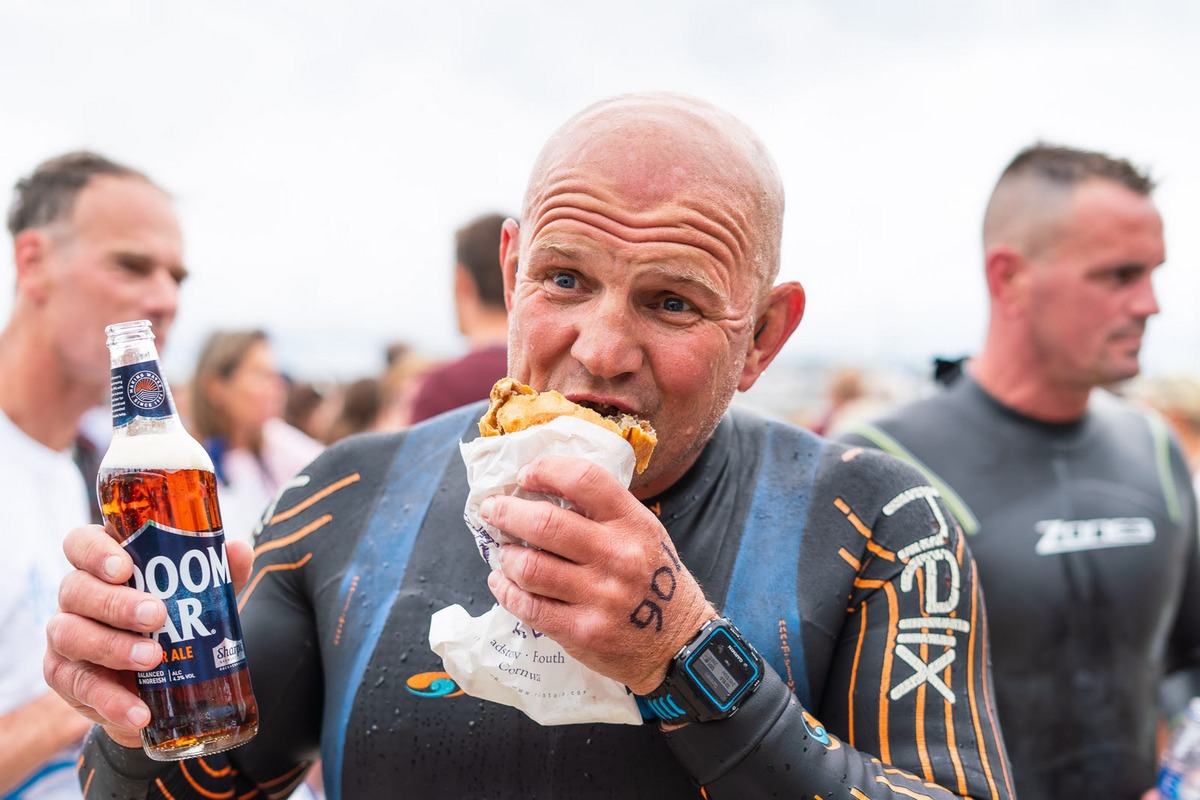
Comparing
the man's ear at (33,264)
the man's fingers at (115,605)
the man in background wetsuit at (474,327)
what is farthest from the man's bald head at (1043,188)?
the man's ear at (33,264)

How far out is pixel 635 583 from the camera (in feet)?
4.98

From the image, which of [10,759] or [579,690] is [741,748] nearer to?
[579,690]

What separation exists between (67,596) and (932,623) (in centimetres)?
148

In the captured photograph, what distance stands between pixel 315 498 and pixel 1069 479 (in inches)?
110

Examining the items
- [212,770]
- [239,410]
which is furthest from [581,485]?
[239,410]

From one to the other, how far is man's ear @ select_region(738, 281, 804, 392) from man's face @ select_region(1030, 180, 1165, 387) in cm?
206

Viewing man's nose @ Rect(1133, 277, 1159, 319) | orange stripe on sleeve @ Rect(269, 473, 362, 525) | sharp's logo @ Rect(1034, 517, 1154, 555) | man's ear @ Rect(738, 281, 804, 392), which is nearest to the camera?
man's ear @ Rect(738, 281, 804, 392)

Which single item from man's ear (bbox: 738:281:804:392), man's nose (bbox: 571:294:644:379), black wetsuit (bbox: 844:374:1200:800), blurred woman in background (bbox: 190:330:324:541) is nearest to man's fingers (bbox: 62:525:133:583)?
man's nose (bbox: 571:294:644:379)

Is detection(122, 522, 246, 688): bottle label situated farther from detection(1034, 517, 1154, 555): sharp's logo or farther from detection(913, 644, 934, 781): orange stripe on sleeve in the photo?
detection(1034, 517, 1154, 555): sharp's logo

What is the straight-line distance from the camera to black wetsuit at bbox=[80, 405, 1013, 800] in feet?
5.90

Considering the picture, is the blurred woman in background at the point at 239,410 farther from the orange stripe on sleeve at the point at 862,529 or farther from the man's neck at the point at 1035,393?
the orange stripe on sleeve at the point at 862,529

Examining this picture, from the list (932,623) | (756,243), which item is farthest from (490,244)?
(932,623)

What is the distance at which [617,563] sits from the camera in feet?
4.94

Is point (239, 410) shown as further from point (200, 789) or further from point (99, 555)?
point (99, 555)
